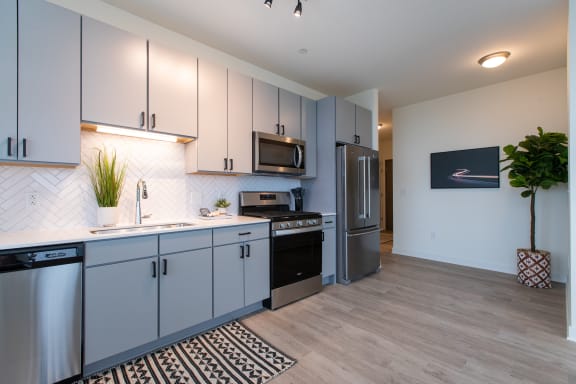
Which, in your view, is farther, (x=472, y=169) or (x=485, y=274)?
(x=472, y=169)

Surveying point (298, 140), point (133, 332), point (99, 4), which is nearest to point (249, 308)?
point (133, 332)

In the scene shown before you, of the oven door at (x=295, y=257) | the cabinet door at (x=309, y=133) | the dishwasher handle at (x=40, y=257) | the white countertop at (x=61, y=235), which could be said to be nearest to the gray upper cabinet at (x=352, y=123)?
the cabinet door at (x=309, y=133)

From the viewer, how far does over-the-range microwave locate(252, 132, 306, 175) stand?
2842 millimetres

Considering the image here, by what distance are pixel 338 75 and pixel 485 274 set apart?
3.55 meters

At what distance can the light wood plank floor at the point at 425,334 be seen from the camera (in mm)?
1709

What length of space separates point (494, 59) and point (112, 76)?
3966mm

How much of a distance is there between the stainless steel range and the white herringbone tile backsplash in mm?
311

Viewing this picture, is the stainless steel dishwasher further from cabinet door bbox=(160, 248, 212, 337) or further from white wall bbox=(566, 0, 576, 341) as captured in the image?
white wall bbox=(566, 0, 576, 341)

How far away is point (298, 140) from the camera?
3232 millimetres

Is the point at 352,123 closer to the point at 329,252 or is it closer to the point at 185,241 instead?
the point at 329,252

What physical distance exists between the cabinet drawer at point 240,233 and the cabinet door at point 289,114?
1.23 meters

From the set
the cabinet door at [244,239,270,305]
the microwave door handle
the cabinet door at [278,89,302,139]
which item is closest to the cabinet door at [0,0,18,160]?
the cabinet door at [244,239,270,305]

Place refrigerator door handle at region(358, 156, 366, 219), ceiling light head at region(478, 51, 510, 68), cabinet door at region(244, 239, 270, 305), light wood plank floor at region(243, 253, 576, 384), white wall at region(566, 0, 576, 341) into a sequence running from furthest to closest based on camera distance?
1. refrigerator door handle at region(358, 156, 366, 219)
2. ceiling light head at region(478, 51, 510, 68)
3. cabinet door at region(244, 239, 270, 305)
4. white wall at region(566, 0, 576, 341)
5. light wood plank floor at region(243, 253, 576, 384)

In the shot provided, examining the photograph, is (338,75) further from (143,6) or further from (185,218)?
(185,218)
